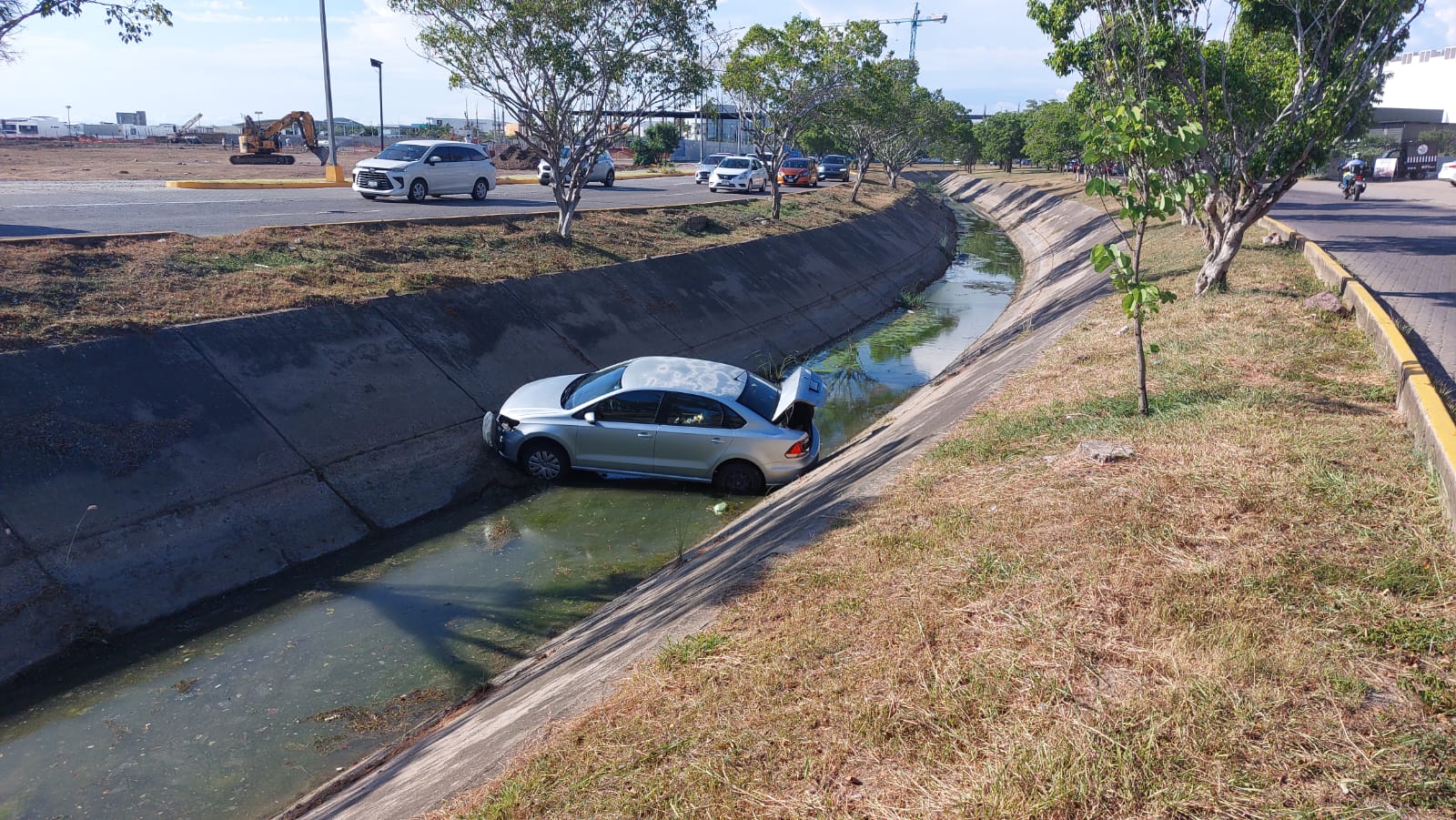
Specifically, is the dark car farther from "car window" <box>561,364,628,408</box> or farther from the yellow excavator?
"car window" <box>561,364,628,408</box>

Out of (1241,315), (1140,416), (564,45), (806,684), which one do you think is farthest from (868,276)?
(806,684)

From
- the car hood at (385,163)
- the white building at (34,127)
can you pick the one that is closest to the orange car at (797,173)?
the car hood at (385,163)

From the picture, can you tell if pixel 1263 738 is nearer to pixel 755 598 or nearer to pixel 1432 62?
pixel 755 598

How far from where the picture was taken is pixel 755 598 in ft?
21.3

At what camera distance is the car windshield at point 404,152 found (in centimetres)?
2559

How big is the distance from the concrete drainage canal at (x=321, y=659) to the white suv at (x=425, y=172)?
16.2 meters

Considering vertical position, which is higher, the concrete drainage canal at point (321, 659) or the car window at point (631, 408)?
the car window at point (631, 408)

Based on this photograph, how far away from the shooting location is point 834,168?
5734cm

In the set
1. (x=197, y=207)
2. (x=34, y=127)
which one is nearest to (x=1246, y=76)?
(x=197, y=207)

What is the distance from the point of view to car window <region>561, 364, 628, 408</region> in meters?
11.9

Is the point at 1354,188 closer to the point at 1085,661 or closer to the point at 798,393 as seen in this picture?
the point at 798,393

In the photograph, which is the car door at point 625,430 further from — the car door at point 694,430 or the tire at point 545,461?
the tire at point 545,461

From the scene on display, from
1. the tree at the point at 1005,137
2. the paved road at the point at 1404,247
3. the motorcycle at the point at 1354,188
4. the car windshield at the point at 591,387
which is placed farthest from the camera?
the tree at the point at 1005,137

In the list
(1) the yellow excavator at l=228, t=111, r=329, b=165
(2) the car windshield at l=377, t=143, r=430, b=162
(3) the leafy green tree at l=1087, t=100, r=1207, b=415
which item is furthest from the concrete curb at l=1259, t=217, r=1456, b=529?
(1) the yellow excavator at l=228, t=111, r=329, b=165
